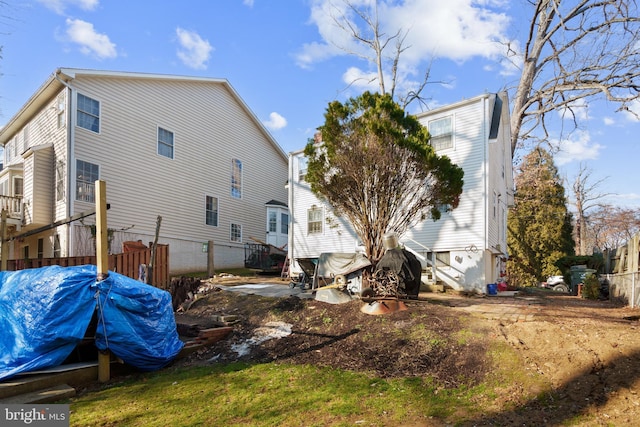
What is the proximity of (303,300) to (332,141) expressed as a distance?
415 centimetres

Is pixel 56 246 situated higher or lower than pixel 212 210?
lower

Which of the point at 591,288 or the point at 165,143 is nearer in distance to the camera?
the point at 591,288

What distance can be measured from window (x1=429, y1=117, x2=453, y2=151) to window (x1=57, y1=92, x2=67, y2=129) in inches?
580

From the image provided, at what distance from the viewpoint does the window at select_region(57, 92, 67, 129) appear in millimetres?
15375

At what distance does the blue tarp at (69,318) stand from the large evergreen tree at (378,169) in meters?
5.30

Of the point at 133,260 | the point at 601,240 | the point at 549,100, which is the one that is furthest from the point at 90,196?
the point at 601,240

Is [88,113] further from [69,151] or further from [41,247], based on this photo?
[41,247]

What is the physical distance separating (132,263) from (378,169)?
732 centimetres

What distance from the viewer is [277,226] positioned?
2336 centimetres

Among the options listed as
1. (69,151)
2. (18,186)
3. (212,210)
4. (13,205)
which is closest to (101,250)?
(69,151)

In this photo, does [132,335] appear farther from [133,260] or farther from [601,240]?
[601,240]

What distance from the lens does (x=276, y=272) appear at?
19.3 metres

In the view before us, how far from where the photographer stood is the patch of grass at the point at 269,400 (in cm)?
438

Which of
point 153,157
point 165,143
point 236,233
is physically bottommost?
point 236,233
